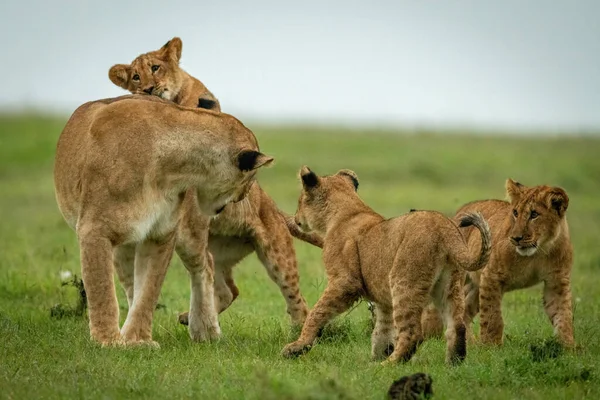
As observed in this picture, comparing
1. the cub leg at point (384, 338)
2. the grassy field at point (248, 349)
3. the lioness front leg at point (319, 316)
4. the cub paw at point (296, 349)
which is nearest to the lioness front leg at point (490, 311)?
the grassy field at point (248, 349)

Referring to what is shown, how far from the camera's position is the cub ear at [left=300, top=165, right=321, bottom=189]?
781 centimetres

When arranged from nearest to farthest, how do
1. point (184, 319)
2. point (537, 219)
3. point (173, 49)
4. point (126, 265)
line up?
point (537, 219) < point (126, 265) < point (184, 319) < point (173, 49)

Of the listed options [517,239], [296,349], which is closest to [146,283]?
[296,349]

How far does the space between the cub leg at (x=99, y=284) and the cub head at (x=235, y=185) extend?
787mm

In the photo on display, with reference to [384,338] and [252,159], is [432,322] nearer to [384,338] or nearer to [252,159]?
[384,338]

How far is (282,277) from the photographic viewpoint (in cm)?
866

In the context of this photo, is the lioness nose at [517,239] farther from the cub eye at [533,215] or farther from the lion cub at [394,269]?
the lion cub at [394,269]

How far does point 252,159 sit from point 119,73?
2635 millimetres

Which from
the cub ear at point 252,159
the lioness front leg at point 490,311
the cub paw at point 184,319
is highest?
the cub ear at point 252,159

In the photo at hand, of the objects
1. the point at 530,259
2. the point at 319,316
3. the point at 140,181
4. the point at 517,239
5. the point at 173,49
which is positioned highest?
the point at 173,49

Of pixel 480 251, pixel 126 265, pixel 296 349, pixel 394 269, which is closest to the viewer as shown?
pixel 480 251

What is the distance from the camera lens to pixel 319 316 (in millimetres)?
7098

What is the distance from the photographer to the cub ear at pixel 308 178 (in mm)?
7812

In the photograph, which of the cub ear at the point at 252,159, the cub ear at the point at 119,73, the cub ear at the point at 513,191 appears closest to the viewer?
the cub ear at the point at 252,159
